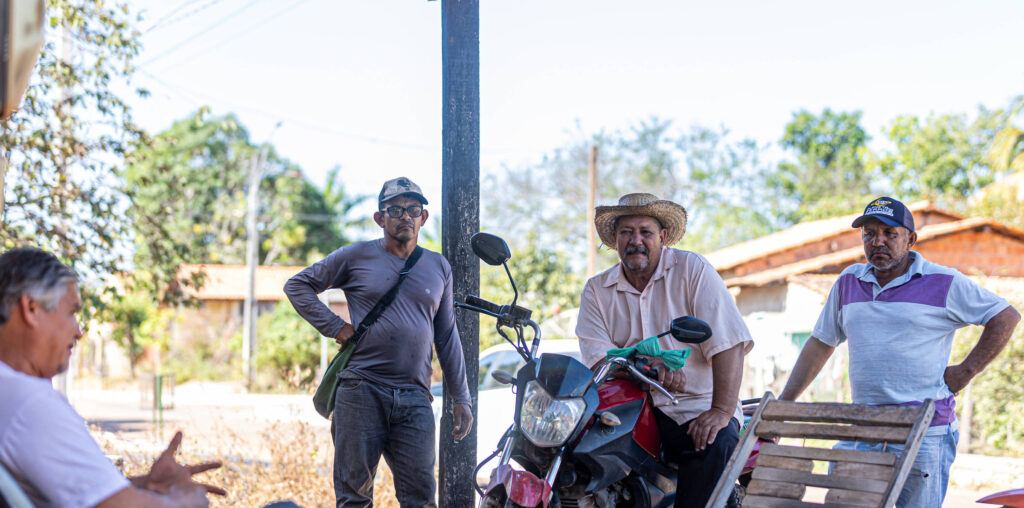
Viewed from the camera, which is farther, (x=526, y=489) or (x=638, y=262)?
(x=638, y=262)

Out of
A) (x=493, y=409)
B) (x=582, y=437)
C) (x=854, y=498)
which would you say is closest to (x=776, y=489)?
(x=854, y=498)

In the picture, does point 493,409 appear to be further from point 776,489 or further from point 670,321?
point 776,489

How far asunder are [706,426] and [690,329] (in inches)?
20.5

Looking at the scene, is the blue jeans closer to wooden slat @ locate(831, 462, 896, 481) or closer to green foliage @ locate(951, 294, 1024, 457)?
wooden slat @ locate(831, 462, 896, 481)

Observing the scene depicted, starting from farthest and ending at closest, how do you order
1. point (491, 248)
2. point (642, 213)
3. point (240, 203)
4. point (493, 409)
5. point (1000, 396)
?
1. point (240, 203)
2. point (1000, 396)
3. point (493, 409)
4. point (642, 213)
5. point (491, 248)

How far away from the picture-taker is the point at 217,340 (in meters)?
34.5

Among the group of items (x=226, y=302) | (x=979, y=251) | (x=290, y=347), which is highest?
(x=226, y=302)

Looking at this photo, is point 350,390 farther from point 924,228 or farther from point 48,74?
point 924,228

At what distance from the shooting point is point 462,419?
502cm

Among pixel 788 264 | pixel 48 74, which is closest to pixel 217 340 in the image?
pixel 788 264

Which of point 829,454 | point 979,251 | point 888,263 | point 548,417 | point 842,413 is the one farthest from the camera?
point 979,251

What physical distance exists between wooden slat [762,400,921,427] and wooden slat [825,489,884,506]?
35 cm

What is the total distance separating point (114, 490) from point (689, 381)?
110 inches

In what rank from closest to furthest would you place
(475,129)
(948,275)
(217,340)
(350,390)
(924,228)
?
(948,275) → (350,390) → (475,129) → (924,228) → (217,340)
